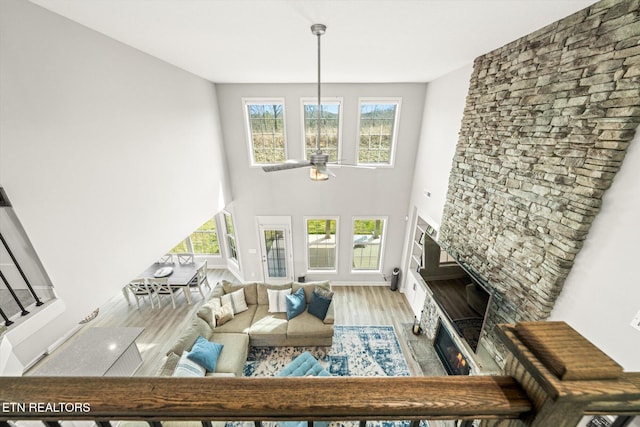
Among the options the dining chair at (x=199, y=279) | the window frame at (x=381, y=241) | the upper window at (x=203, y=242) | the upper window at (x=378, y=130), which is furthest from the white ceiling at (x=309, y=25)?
the upper window at (x=203, y=242)

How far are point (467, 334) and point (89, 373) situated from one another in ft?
15.5

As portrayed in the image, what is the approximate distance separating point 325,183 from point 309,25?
3.44m

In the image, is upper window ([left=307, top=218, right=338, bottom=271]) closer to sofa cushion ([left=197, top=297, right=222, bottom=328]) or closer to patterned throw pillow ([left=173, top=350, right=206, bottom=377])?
sofa cushion ([left=197, top=297, right=222, bottom=328])

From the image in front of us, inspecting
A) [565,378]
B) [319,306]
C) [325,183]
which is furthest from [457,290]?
[325,183]

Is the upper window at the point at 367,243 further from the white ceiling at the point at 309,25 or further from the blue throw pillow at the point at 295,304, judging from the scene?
the white ceiling at the point at 309,25

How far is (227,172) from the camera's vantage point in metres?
5.51

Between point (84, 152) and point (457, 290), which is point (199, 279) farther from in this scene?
point (457, 290)

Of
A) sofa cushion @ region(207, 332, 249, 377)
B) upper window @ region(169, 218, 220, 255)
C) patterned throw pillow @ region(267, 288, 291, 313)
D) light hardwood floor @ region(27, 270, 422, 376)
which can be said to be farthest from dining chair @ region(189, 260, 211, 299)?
patterned throw pillow @ region(267, 288, 291, 313)

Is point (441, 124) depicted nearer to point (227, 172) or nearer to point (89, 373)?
point (227, 172)

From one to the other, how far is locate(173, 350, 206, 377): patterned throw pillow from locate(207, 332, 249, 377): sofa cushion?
0.34m

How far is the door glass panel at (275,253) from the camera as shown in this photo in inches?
243

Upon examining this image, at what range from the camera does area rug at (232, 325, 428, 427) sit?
4.13 meters

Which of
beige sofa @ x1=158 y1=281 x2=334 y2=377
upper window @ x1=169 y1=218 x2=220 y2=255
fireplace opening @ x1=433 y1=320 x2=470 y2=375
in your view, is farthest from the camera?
upper window @ x1=169 y1=218 x2=220 y2=255

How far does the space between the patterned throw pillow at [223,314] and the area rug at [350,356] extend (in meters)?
0.72
